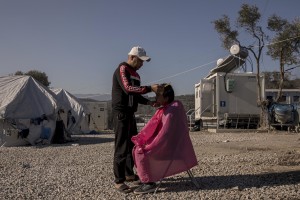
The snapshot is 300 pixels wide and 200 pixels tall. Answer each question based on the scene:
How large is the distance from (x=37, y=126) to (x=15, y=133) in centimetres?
91

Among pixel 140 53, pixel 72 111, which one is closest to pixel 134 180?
pixel 140 53

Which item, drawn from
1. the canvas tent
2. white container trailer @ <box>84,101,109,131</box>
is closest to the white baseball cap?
the canvas tent

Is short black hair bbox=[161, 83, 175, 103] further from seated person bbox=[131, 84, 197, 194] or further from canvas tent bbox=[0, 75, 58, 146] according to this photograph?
canvas tent bbox=[0, 75, 58, 146]

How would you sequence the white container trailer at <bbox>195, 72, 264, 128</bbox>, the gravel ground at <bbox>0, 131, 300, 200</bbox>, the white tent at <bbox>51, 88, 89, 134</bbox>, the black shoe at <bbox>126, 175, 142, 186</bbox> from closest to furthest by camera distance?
1. the gravel ground at <bbox>0, 131, 300, 200</bbox>
2. the black shoe at <bbox>126, 175, 142, 186</bbox>
3. the white container trailer at <bbox>195, 72, 264, 128</bbox>
4. the white tent at <bbox>51, 88, 89, 134</bbox>

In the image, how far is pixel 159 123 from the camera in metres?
5.60

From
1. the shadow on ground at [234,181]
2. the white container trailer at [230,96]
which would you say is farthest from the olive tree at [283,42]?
the shadow on ground at [234,181]

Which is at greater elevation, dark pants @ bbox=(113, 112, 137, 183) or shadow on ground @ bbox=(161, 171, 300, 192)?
dark pants @ bbox=(113, 112, 137, 183)

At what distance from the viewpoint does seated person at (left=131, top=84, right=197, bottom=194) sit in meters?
5.34

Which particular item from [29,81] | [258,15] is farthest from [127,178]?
[258,15]

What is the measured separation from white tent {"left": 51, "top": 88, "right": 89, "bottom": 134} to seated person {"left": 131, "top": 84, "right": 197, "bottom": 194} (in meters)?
15.8

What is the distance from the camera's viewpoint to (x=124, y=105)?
222 inches

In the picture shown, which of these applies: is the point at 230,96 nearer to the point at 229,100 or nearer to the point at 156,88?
the point at 229,100

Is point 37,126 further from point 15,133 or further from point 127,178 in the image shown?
point 127,178

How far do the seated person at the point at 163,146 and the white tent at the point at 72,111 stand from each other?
15.8 m
